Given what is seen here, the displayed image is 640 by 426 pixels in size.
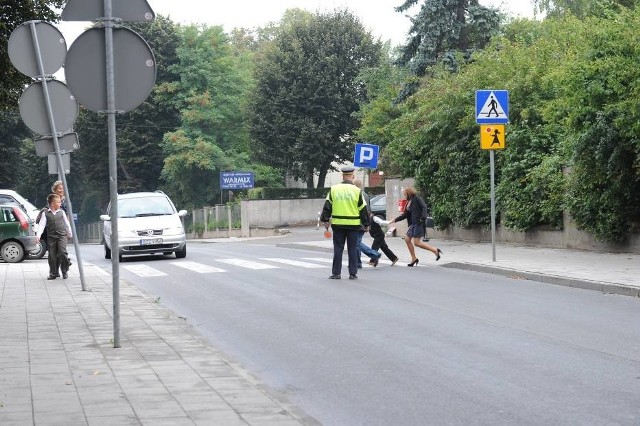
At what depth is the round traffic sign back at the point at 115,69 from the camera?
920cm

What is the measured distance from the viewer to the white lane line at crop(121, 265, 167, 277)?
20.4m

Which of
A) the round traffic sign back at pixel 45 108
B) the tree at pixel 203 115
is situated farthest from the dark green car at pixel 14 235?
the tree at pixel 203 115

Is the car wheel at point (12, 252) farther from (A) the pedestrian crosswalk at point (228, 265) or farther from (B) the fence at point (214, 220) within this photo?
(B) the fence at point (214, 220)

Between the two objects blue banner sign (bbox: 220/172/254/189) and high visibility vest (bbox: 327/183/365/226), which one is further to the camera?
blue banner sign (bbox: 220/172/254/189)

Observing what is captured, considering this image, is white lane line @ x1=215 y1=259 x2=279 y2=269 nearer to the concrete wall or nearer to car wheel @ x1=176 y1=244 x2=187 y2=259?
car wheel @ x1=176 y1=244 x2=187 y2=259

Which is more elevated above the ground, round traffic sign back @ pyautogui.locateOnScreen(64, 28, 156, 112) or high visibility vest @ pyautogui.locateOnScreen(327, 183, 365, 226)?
round traffic sign back @ pyautogui.locateOnScreen(64, 28, 156, 112)

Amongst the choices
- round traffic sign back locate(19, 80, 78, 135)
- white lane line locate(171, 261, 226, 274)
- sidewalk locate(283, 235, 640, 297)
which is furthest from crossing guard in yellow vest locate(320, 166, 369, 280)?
round traffic sign back locate(19, 80, 78, 135)

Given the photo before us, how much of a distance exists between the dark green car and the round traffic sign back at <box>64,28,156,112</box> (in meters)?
19.5

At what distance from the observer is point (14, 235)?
27656 millimetres

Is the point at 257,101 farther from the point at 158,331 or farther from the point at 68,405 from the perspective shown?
the point at 68,405

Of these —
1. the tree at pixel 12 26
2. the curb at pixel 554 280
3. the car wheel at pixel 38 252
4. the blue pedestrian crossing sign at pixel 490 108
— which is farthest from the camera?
the car wheel at pixel 38 252

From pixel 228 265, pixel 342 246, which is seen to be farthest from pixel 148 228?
pixel 342 246

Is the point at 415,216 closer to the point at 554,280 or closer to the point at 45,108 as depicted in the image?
the point at 554,280

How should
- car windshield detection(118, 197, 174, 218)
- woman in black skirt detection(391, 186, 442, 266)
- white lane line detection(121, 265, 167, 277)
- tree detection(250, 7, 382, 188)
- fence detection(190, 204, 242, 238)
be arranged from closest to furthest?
white lane line detection(121, 265, 167, 277) < woman in black skirt detection(391, 186, 442, 266) < car windshield detection(118, 197, 174, 218) < fence detection(190, 204, 242, 238) < tree detection(250, 7, 382, 188)
